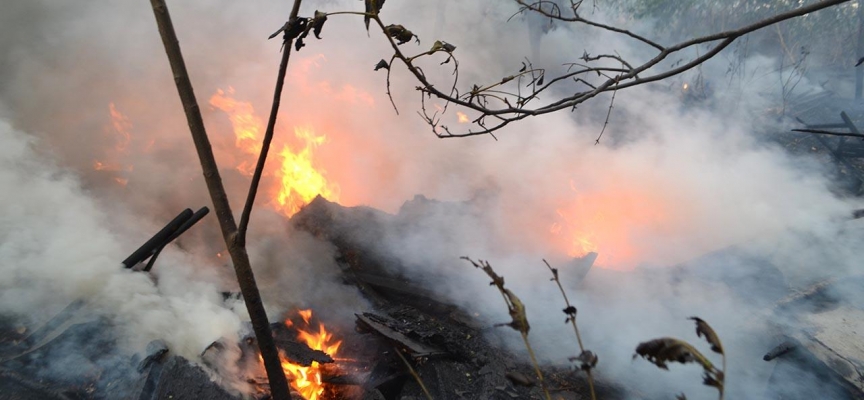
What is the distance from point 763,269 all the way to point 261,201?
26.9 feet

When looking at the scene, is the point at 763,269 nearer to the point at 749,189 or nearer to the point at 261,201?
the point at 749,189

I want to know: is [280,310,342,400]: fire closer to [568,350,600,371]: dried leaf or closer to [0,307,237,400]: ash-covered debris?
[0,307,237,400]: ash-covered debris

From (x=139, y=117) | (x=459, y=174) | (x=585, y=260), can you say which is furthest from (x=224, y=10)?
(x=585, y=260)

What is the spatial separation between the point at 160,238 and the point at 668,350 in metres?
4.23

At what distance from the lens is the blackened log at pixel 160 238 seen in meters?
3.84

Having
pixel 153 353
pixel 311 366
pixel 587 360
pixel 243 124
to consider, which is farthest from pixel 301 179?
pixel 587 360

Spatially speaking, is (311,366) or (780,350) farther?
(780,350)

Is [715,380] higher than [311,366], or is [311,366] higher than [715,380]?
[311,366]

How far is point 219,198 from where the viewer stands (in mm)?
1885

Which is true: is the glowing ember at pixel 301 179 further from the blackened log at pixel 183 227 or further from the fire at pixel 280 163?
the blackened log at pixel 183 227

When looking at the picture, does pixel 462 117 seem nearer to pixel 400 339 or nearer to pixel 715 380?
pixel 400 339

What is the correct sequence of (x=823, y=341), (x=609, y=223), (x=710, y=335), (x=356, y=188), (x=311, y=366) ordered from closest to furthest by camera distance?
(x=710, y=335)
(x=311, y=366)
(x=823, y=341)
(x=609, y=223)
(x=356, y=188)

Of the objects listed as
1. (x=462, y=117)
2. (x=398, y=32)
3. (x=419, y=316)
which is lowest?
(x=398, y=32)

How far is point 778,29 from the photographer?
1650 centimetres
